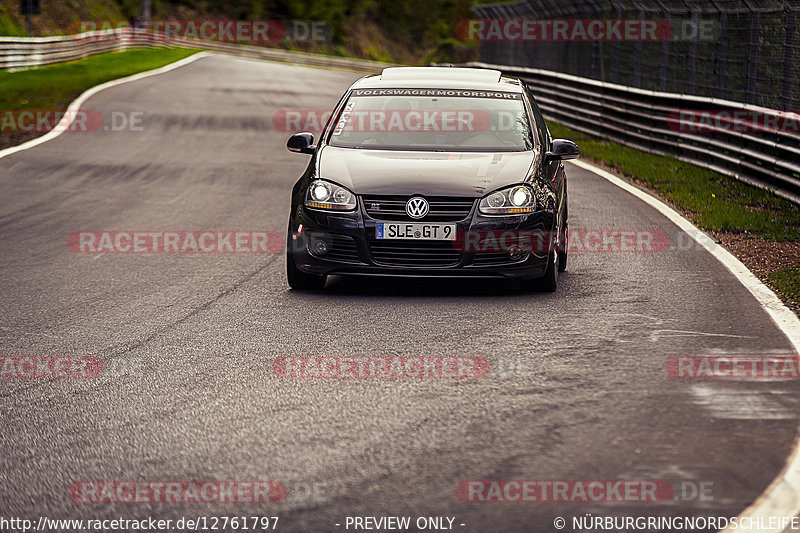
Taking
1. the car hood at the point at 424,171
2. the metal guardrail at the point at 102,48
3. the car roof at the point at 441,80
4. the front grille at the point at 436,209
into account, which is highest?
the metal guardrail at the point at 102,48

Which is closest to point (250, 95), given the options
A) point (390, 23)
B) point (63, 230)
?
point (63, 230)

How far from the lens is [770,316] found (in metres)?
7.32

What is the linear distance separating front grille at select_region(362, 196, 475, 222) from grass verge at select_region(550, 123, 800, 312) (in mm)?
2367

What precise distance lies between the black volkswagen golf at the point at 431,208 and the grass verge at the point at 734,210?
5.83 feet

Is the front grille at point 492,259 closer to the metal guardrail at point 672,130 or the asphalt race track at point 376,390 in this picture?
the asphalt race track at point 376,390

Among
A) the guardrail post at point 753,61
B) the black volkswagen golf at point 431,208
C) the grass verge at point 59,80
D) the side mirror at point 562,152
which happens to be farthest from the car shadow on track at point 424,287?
the grass verge at point 59,80

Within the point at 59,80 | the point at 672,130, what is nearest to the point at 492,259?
the point at 672,130

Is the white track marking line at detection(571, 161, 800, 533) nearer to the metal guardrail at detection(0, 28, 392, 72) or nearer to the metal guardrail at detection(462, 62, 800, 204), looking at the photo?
the metal guardrail at detection(462, 62, 800, 204)

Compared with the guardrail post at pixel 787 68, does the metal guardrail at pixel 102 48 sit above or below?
above

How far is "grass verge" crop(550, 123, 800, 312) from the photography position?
9.16 metres

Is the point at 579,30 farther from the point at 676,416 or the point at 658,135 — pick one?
the point at 676,416

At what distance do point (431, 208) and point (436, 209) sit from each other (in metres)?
0.04

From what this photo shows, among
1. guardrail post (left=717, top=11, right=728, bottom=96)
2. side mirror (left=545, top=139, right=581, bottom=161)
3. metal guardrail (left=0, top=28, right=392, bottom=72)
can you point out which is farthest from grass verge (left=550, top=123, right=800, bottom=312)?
metal guardrail (left=0, top=28, right=392, bottom=72)

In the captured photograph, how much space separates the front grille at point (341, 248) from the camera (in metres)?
8.02
